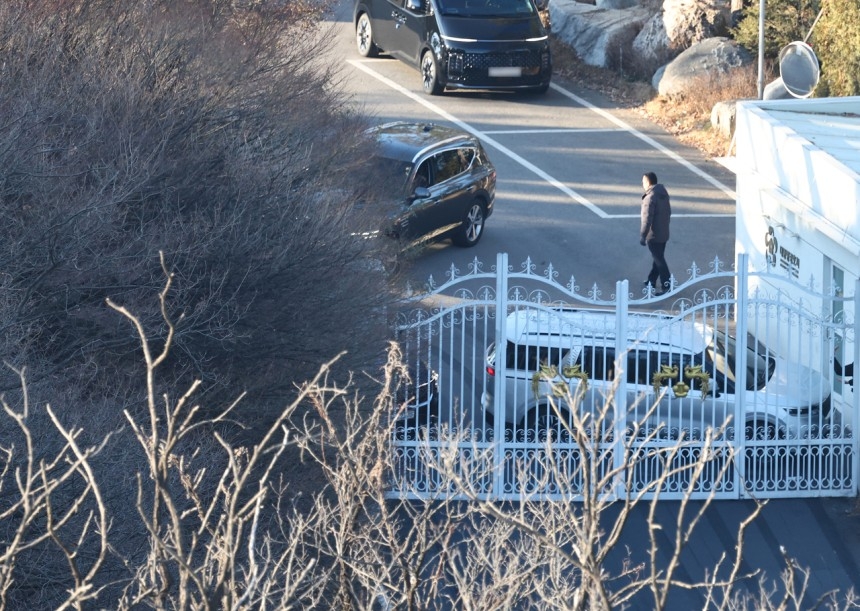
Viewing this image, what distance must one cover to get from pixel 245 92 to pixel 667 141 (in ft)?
33.0

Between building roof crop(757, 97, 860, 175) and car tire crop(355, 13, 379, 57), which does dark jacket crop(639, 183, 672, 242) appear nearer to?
building roof crop(757, 97, 860, 175)

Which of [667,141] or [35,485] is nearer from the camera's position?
[35,485]

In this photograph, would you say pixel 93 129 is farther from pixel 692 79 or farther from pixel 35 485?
pixel 692 79

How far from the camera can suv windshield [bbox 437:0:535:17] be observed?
22.4 metres

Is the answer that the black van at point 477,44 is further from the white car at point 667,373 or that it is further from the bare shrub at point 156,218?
the white car at point 667,373

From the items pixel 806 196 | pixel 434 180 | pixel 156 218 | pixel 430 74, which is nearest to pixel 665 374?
pixel 806 196

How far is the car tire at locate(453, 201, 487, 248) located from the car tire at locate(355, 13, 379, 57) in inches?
349

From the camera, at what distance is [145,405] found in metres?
8.73

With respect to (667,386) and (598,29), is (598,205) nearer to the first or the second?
(598,29)

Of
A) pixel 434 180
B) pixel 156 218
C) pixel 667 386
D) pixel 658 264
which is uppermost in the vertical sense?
pixel 156 218

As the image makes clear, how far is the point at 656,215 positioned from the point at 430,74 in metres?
8.66

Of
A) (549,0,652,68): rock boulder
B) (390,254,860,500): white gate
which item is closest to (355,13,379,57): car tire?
(549,0,652,68): rock boulder

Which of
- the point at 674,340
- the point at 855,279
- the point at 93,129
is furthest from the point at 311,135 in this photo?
the point at 855,279

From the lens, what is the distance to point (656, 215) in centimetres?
1511
